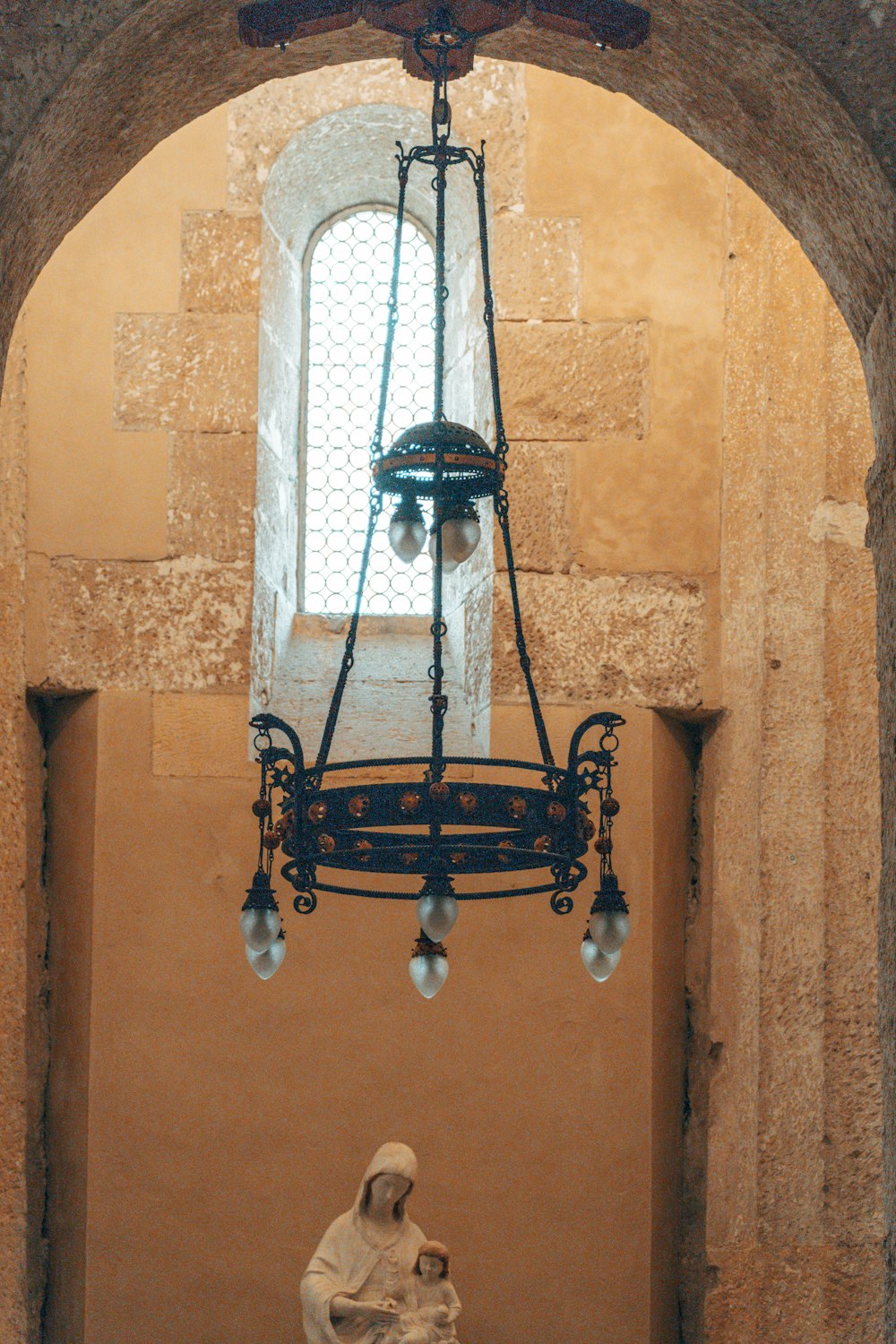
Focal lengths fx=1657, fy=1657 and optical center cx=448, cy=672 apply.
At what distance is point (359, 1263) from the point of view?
4.11 metres

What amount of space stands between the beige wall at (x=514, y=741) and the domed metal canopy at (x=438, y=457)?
5.25ft

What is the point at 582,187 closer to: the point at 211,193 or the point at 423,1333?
the point at 211,193

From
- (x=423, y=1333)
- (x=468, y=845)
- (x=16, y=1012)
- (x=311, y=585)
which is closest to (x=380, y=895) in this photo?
(x=468, y=845)

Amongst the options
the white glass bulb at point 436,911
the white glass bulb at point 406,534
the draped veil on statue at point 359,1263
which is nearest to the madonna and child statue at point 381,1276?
the draped veil on statue at point 359,1263

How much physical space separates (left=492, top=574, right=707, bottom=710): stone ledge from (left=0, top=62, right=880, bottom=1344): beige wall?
0.01m

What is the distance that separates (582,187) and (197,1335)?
11.4 ft

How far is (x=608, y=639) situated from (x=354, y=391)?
52.2 inches

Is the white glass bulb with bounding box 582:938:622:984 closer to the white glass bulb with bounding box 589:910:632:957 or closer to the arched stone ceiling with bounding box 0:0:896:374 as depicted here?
the white glass bulb with bounding box 589:910:632:957

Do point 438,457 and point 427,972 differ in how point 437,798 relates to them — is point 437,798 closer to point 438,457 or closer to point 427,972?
point 427,972

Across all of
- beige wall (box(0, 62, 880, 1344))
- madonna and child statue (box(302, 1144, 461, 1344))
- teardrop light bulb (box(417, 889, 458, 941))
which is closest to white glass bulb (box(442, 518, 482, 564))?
teardrop light bulb (box(417, 889, 458, 941))

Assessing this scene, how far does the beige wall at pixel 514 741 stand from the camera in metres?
4.56

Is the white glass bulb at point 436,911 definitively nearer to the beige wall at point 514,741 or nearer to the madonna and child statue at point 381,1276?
the madonna and child statue at point 381,1276

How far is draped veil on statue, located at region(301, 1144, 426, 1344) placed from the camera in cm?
401

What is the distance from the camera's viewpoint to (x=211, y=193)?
5.00 meters
